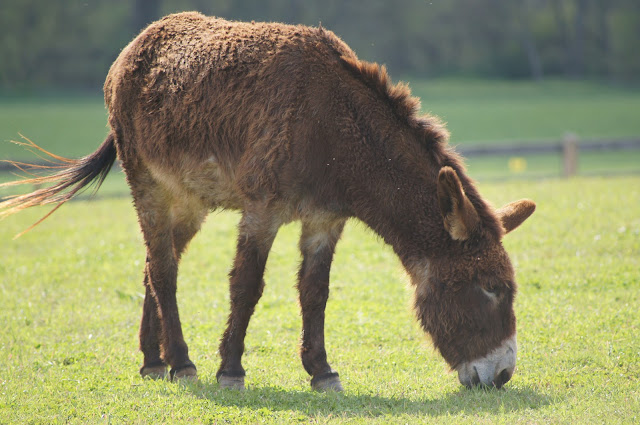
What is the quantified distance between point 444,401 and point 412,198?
1.38 meters

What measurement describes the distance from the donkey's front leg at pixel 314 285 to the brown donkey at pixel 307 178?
0.01 m

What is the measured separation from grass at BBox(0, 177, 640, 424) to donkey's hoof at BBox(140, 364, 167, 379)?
0.11 m

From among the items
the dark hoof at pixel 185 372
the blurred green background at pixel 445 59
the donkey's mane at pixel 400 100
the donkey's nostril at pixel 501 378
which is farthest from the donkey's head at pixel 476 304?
the blurred green background at pixel 445 59

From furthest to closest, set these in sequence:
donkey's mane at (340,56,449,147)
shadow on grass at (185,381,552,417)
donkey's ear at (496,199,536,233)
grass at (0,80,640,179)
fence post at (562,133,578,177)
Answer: grass at (0,80,640,179), fence post at (562,133,578,177), donkey's ear at (496,199,536,233), donkey's mane at (340,56,449,147), shadow on grass at (185,381,552,417)

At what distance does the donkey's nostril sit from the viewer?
4637 mm

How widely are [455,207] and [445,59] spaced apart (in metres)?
49.6

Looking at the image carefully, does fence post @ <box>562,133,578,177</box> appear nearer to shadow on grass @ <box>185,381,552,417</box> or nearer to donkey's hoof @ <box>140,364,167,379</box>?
shadow on grass @ <box>185,381,552,417</box>

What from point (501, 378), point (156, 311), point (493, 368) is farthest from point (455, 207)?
point (156, 311)

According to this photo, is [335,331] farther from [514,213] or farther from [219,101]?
[219,101]

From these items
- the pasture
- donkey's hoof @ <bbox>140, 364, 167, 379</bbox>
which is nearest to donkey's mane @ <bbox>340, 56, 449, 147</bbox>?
the pasture

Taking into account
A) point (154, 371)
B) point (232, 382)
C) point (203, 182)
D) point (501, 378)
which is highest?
point (203, 182)

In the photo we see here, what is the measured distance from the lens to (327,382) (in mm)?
5090

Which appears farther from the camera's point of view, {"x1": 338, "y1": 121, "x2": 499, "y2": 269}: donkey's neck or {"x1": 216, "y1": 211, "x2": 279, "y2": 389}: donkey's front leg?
{"x1": 216, "y1": 211, "x2": 279, "y2": 389}: donkey's front leg

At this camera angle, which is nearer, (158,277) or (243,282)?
(243,282)
